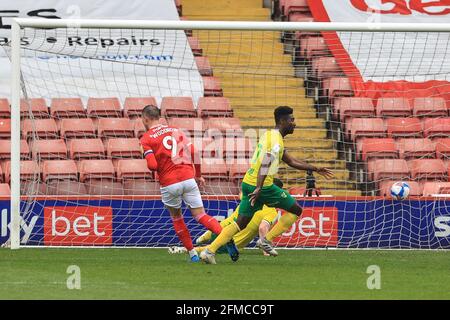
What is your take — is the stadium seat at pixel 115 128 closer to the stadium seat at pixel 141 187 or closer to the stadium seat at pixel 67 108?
the stadium seat at pixel 67 108

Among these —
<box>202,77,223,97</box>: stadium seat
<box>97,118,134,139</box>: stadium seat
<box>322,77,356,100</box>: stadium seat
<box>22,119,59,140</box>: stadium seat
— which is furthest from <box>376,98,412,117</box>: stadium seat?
<box>22,119,59,140</box>: stadium seat

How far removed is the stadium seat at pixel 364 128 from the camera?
62.3ft

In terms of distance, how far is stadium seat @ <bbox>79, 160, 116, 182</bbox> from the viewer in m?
18.5

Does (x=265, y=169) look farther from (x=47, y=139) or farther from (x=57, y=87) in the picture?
(x=57, y=87)

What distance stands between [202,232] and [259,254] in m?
1.83

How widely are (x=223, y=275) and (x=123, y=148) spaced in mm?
7207

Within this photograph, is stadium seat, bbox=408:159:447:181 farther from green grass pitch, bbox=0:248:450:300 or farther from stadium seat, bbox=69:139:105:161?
stadium seat, bbox=69:139:105:161

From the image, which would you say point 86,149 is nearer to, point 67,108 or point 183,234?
point 67,108

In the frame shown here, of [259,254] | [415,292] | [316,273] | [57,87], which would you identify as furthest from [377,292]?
[57,87]

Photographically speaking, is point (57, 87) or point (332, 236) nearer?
point (332, 236)

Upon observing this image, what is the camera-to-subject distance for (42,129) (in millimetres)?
18938

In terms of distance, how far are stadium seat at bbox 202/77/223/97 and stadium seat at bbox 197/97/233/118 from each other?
36 centimetres

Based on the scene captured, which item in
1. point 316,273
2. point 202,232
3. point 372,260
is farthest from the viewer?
point 202,232

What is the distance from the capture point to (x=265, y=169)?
1376 cm
